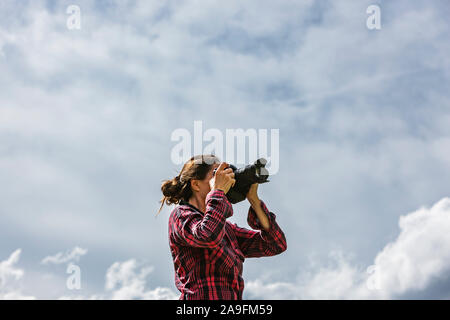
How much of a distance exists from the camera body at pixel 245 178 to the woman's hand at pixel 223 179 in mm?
62

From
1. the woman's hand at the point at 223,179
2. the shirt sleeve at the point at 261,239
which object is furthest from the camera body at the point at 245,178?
the shirt sleeve at the point at 261,239

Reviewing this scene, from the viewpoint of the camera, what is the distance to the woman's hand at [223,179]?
9.47ft

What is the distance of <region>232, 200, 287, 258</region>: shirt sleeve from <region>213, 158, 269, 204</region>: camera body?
0.66 feet

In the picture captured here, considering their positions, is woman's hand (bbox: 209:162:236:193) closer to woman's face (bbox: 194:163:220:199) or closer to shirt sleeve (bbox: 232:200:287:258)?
woman's face (bbox: 194:163:220:199)

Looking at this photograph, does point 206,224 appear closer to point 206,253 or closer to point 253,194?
point 206,253

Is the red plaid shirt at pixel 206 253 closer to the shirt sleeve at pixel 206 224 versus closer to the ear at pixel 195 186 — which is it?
the shirt sleeve at pixel 206 224

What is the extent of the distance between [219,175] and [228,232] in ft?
1.37

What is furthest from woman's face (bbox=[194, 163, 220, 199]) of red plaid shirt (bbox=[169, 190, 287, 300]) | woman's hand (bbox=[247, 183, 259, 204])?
woman's hand (bbox=[247, 183, 259, 204])

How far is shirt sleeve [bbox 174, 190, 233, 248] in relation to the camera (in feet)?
8.62

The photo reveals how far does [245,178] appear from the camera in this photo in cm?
304

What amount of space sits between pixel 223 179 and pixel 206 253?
0.45 m

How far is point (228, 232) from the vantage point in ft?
10.3
